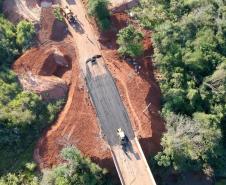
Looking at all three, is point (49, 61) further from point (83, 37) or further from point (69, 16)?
point (69, 16)

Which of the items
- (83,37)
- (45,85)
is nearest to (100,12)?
(83,37)

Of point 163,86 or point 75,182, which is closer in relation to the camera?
point 75,182

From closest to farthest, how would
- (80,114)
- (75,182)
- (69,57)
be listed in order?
(75,182) < (80,114) < (69,57)

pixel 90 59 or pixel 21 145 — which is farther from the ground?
pixel 90 59

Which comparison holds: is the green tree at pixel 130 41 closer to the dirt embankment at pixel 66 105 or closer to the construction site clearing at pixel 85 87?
the construction site clearing at pixel 85 87

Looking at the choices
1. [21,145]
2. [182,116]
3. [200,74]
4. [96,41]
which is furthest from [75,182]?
[200,74]

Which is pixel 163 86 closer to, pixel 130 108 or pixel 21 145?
pixel 130 108
